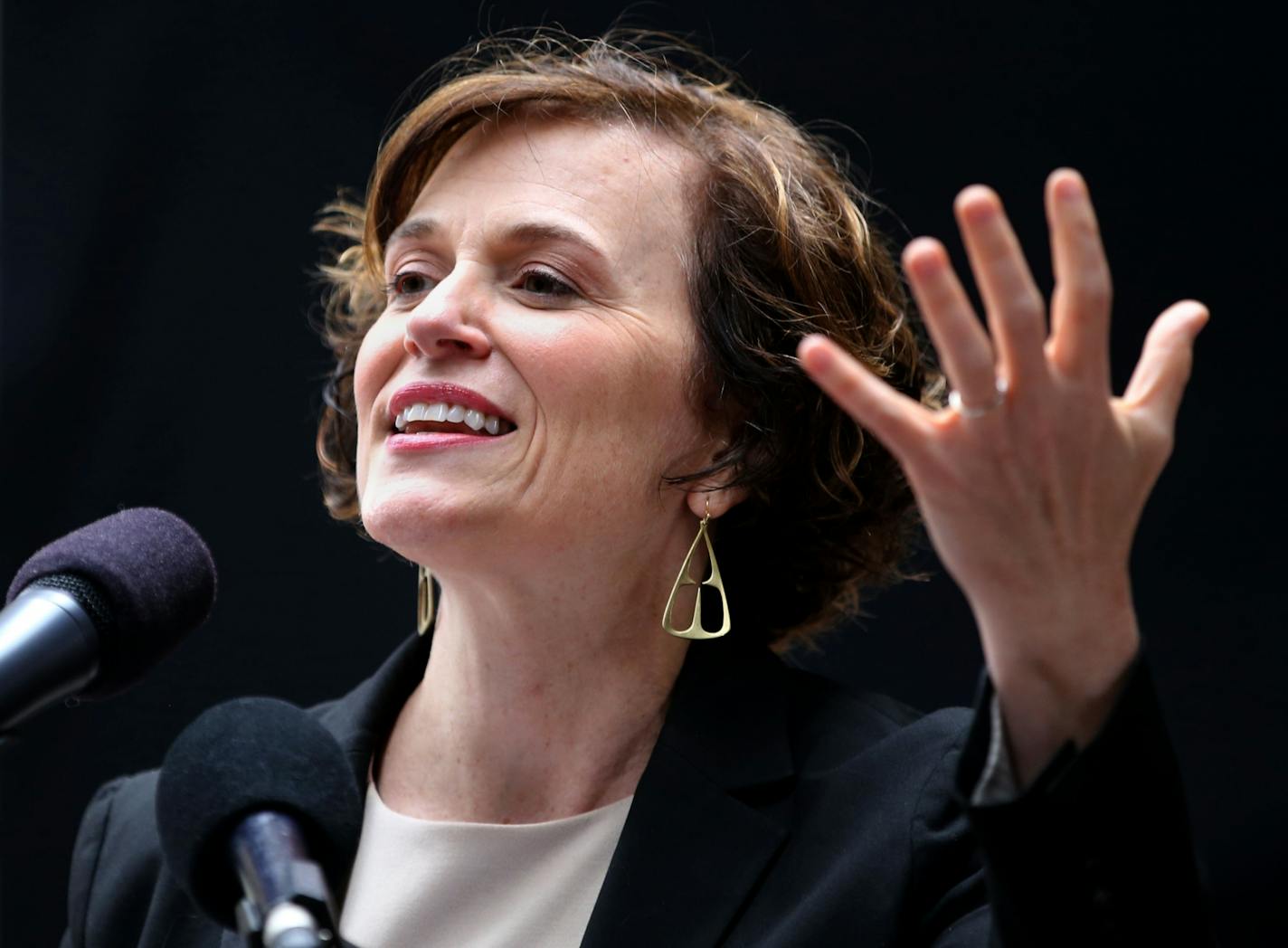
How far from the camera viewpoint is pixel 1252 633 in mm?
2514

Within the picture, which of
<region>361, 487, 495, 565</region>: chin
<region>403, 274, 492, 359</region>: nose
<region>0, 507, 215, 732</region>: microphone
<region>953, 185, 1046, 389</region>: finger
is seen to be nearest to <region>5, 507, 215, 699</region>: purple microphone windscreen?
<region>0, 507, 215, 732</region>: microphone

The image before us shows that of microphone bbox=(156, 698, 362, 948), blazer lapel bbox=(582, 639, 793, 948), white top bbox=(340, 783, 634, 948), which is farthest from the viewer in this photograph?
white top bbox=(340, 783, 634, 948)

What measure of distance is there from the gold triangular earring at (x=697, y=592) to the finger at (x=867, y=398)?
0.75 meters

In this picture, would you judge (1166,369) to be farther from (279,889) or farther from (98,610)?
(98,610)

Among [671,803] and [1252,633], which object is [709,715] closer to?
[671,803]

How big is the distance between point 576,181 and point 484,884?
2.90ft

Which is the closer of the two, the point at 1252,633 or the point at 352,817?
the point at 352,817

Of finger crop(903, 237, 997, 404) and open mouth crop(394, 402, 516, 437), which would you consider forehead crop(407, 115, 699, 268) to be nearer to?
open mouth crop(394, 402, 516, 437)

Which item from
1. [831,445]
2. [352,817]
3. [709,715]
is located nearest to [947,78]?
[831,445]

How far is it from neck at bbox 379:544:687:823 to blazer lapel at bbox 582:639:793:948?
8 cm

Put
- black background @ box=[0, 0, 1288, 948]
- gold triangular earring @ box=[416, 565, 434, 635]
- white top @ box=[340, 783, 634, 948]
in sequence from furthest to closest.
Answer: black background @ box=[0, 0, 1288, 948]
gold triangular earring @ box=[416, 565, 434, 635]
white top @ box=[340, 783, 634, 948]

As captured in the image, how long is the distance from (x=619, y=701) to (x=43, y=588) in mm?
901

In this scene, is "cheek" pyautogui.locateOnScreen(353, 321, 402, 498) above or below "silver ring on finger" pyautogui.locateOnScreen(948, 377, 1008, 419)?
below

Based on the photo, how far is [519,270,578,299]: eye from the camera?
1974 millimetres
